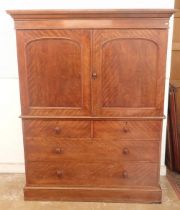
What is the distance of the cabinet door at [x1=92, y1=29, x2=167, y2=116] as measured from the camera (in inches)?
76.5

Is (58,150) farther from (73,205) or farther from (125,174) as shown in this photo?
(125,174)

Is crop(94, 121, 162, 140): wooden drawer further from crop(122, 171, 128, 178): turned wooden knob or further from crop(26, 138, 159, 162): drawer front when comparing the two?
crop(122, 171, 128, 178): turned wooden knob

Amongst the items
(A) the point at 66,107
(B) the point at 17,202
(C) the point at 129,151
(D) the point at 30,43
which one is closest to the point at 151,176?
A: (C) the point at 129,151

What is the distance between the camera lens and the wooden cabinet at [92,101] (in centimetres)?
194

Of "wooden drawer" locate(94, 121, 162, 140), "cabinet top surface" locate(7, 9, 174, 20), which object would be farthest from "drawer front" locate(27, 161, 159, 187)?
"cabinet top surface" locate(7, 9, 174, 20)

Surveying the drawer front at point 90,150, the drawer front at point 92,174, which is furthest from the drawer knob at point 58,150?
the drawer front at point 92,174

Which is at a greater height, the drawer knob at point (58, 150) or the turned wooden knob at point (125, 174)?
the drawer knob at point (58, 150)

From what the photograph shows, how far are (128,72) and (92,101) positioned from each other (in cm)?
37

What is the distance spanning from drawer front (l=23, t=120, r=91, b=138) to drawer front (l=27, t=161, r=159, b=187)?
0.26 m

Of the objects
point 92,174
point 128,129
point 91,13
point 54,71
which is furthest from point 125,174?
point 91,13

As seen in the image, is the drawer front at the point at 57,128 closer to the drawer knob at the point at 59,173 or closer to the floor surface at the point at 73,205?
the drawer knob at the point at 59,173

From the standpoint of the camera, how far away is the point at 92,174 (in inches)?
88.0

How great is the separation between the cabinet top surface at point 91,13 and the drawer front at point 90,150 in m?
0.99
